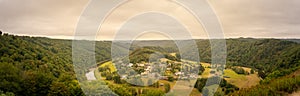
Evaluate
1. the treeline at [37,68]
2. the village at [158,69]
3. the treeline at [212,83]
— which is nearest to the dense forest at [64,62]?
the treeline at [37,68]

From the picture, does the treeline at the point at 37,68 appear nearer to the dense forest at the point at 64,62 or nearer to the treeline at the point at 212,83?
the dense forest at the point at 64,62

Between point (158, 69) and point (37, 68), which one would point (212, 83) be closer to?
point (158, 69)

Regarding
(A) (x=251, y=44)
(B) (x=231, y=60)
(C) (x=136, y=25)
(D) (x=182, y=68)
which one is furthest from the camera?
(A) (x=251, y=44)

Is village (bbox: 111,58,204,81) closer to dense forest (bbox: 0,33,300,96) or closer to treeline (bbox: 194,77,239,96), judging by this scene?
dense forest (bbox: 0,33,300,96)

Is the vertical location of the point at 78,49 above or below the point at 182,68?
above

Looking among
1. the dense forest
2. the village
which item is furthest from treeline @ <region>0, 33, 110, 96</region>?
the village

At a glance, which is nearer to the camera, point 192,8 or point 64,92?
point 192,8

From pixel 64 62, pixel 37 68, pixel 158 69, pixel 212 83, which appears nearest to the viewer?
pixel 158 69

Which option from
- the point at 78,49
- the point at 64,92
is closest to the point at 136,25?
the point at 78,49

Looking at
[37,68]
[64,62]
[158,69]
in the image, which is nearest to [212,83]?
[158,69]

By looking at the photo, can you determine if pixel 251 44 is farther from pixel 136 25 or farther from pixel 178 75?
pixel 136 25
